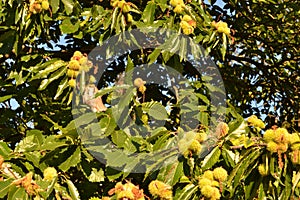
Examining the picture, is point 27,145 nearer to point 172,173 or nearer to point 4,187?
point 4,187

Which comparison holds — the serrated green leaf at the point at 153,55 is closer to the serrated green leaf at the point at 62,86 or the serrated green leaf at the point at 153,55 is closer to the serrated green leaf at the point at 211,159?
the serrated green leaf at the point at 62,86

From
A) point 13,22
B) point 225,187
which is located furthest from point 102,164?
point 13,22

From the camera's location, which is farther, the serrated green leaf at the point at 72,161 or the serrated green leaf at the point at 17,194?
the serrated green leaf at the point at 72,161

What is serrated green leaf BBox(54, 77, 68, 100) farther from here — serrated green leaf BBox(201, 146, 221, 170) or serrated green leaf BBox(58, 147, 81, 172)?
serrated green leaf BBox(201, 146, 221, 170)

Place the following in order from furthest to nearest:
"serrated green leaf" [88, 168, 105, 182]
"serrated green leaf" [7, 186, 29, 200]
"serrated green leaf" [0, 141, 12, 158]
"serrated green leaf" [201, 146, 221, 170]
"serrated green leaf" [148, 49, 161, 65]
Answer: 1. "serrated green leaf" [148, 49, 161, 65]
2. "serrated green leaf" [88, 168, 105, 182]
3. "serrated green leaf" [0, 141, 12, 158]
4. "serrated green leaf" [201, 146, 221, 170]
5. "serrated green leaf" [7, 186, 29, 200]

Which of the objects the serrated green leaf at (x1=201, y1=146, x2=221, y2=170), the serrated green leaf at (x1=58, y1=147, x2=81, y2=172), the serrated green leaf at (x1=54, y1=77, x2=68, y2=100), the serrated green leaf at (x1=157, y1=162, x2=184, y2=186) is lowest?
the serrated green leaf at (x1=58, y1=147, x2=81, y2=172)

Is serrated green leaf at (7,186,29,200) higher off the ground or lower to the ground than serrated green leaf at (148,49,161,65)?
lower

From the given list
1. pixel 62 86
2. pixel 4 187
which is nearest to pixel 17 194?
pixel 4 187

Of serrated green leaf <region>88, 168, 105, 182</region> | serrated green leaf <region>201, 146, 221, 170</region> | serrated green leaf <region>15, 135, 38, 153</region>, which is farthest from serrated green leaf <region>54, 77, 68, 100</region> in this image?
serrated green leaf <region>201, 146, 221, 170</region>

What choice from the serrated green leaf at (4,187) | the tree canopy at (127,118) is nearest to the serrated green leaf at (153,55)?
the tree canopy at (127,118)

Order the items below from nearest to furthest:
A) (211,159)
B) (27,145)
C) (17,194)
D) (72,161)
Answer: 1. (17,194)
2. (211,159)
3. (72,161)
4. (27,145)

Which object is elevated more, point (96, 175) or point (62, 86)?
point (62, 86)

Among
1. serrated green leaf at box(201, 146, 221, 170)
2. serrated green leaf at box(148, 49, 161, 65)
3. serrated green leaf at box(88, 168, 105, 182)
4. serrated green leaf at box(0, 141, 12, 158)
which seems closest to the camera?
serrated green leaf at box(201, 146, 221, 170)

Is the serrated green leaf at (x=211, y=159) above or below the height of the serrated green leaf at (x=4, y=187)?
above
